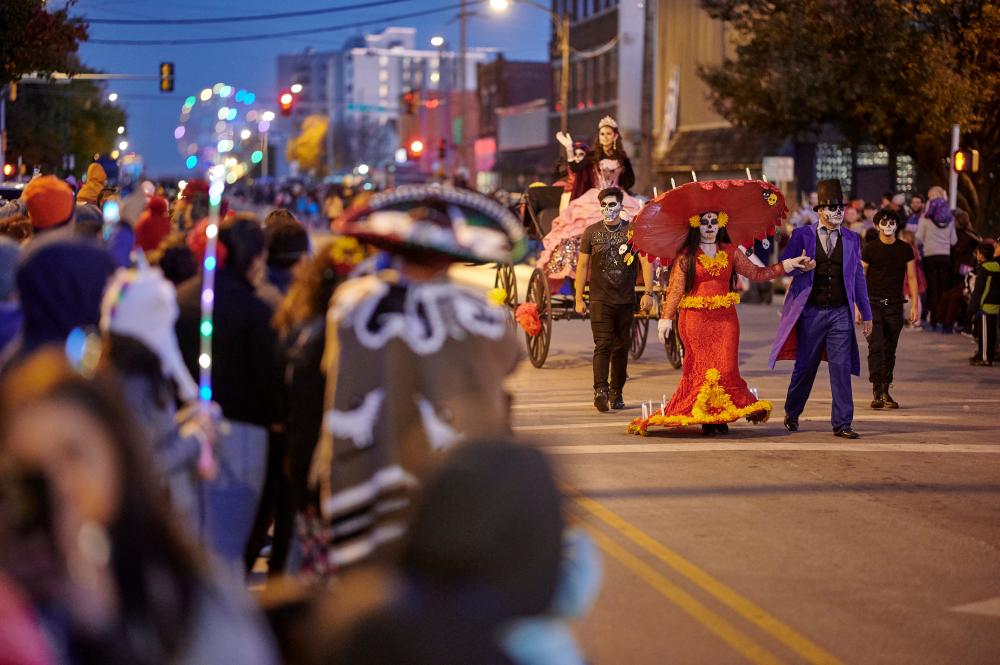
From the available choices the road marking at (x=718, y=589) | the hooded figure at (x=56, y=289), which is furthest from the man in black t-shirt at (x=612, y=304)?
the hooded figure at (x=56, y=289)

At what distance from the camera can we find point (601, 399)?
47.4 feet

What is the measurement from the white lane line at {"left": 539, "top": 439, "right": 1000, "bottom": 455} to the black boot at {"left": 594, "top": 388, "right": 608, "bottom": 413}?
5.89 ft

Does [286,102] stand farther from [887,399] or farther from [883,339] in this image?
[887,399]

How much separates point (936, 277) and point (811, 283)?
39.0 feet

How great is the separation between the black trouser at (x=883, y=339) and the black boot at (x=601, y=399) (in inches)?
100

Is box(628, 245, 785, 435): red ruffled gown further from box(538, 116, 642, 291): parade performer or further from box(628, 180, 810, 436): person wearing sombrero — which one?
box(538, 116, 642, 291): parade performer

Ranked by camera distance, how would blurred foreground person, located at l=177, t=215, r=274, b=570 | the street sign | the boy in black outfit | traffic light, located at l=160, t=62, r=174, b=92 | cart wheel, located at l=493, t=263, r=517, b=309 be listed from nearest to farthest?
blurred foreground person, located at l=177, t=215, r=274, b=570, the boy in black outfit, cart wheel, located at l=493, t=263, r=517, b=309, the street sign, traffic light, located at l=160, t=62, r=174, b=92

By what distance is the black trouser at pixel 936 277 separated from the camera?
24.1m

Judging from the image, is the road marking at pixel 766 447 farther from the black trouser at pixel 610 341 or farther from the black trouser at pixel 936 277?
the black trouser at pixel 936 277

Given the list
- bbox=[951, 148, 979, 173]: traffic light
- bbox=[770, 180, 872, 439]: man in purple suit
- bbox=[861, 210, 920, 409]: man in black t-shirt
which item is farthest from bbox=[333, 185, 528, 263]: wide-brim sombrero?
bbox=[951, 148, 979, 173]: traffic light

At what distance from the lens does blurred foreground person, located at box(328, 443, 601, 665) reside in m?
2.51

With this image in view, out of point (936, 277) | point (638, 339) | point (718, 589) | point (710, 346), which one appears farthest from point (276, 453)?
point (936, 277)

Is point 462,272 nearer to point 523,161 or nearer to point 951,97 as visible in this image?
point 951,97

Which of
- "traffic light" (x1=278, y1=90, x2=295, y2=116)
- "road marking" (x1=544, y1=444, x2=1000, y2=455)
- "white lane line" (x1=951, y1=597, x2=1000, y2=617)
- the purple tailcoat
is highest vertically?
"traffic light" (x1=278, y1=90, x2=295, y2=116)
